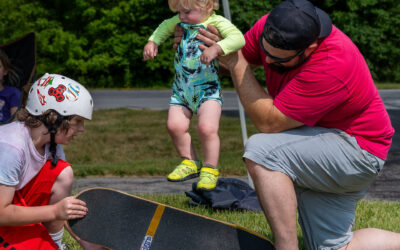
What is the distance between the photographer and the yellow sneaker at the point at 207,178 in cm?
339

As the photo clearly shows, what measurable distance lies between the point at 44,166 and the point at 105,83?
19.0m

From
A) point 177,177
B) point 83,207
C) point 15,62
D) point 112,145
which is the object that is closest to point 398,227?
point 177,177

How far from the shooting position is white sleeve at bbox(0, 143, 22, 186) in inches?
93.6

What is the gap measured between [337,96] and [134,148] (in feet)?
20.3

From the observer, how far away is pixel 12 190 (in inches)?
95.7

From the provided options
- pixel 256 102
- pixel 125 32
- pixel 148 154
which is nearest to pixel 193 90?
pixel 256 102

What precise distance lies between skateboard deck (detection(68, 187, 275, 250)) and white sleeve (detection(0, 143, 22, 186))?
0.40 m

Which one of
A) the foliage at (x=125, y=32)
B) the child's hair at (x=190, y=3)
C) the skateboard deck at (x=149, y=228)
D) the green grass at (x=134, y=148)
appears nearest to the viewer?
the skateboard deck at (x=149, y=228)

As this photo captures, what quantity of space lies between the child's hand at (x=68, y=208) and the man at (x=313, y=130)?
0.90 meters

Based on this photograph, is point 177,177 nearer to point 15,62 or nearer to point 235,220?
point 235,220

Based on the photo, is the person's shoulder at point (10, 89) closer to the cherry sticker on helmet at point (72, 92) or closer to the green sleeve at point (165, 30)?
the green sleeve at point (165, 30)

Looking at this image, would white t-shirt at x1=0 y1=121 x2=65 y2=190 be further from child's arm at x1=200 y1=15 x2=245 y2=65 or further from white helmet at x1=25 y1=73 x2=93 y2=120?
child's arm at x1=200 y1=15 x2=245 y2=65

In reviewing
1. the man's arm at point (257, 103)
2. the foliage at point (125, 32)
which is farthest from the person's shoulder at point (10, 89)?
the foliage at point (125, 32)

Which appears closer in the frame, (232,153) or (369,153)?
(369,153)
